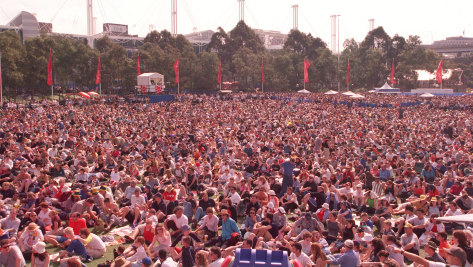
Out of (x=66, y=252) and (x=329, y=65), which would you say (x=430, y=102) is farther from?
(x=66, y=252)

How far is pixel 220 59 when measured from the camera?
228 feet

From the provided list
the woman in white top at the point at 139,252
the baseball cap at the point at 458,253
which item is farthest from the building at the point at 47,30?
the baseball cap at the point at 458,253

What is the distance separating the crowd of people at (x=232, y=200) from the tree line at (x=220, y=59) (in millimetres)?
31916

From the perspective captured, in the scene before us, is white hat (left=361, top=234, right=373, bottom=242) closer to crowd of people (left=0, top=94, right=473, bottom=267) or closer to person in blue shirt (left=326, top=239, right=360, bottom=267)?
crowd of people (left=0, top=94, right=473, bottom=267)

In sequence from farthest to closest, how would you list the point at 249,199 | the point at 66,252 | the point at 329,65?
the point at 329,65
the point at 249,199
the point at 66,252

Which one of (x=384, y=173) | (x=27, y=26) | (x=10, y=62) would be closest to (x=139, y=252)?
(x=384, y=173)

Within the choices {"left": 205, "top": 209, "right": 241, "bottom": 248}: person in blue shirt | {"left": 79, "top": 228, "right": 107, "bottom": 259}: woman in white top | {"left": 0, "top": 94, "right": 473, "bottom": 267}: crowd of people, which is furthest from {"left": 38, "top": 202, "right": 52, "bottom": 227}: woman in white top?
{"left": 205, "top": 209, "right": 241, "bottom": 248}: person in blue shirt

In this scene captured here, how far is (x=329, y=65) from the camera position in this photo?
7006 centimetres

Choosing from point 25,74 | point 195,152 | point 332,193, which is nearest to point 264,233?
point 332,193

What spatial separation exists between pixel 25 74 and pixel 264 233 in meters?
47.1

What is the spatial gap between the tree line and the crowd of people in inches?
1257

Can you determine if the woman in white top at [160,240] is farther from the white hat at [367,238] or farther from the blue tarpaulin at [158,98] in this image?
the blue tarpaulin at [158,98]

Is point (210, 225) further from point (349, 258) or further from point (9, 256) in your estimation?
point (9, 256)

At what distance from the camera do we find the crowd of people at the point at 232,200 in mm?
7035
